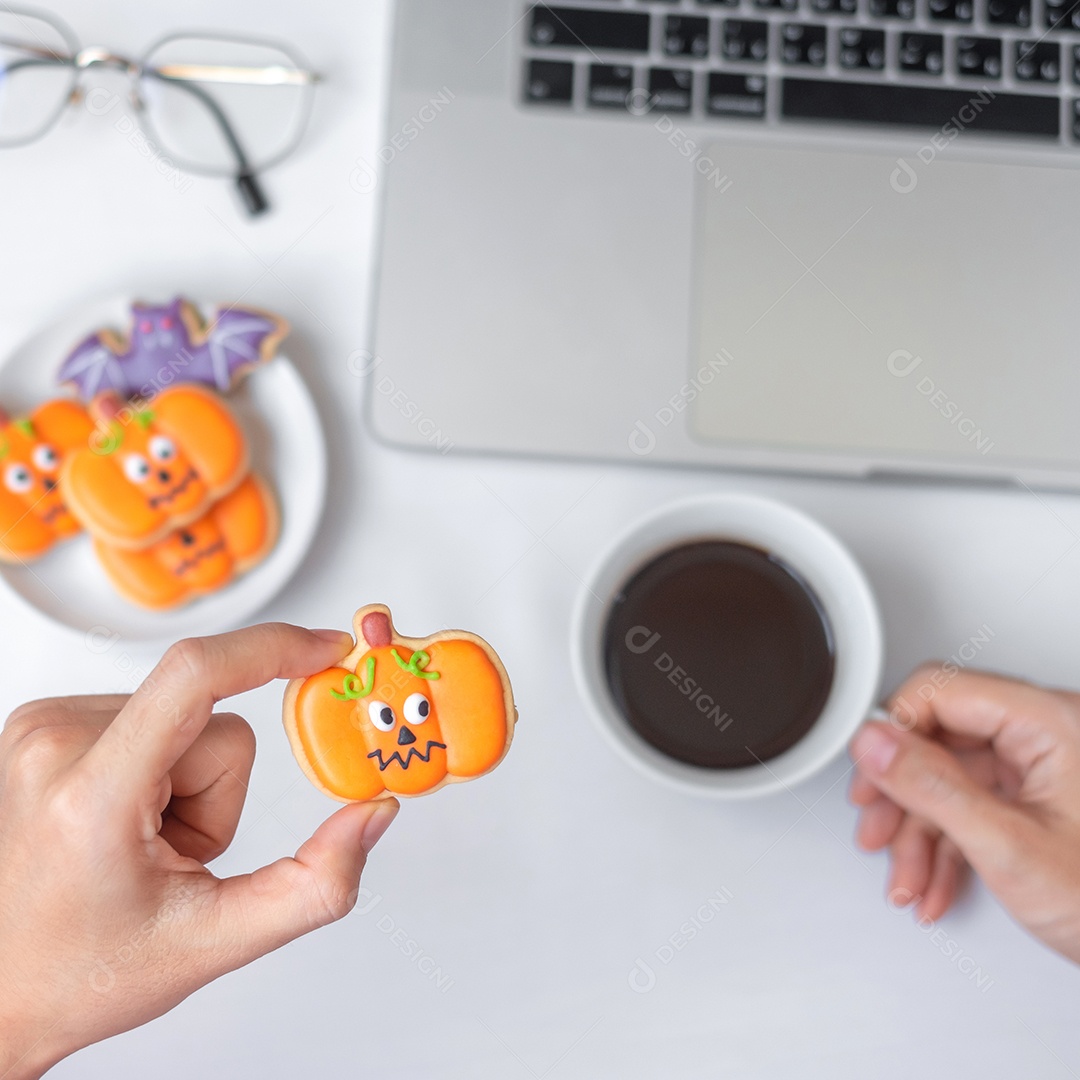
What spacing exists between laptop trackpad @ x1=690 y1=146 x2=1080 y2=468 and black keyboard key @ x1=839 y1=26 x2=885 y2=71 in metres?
0.09

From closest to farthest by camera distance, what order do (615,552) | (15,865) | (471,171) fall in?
(15,865), (615,552), (471,171)

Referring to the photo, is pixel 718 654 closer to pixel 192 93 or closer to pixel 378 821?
pixel 378 821

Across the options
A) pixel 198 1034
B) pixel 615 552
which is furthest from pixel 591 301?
pixel 198 1034

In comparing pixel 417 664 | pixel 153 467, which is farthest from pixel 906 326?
pixel 153 467

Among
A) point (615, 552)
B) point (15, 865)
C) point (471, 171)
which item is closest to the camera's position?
point (15, 865)

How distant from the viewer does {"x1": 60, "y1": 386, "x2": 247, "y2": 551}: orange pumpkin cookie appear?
2.36 ft

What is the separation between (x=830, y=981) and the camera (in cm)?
77

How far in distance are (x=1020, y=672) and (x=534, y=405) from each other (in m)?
0.47

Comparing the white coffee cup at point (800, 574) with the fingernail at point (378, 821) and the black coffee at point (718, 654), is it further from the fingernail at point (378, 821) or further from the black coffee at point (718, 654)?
the fingernail at point (378, 821)

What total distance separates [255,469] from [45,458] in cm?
16

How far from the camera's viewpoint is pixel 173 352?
766 millimetres

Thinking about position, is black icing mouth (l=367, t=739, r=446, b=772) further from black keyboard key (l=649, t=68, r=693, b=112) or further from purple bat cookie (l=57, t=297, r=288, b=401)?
black keyboard key (l=649, t=68, r=693, b=112)

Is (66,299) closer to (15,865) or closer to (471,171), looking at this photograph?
(471,171)

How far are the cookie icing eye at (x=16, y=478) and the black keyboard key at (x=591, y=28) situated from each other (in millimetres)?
532
